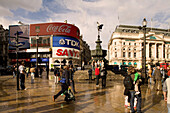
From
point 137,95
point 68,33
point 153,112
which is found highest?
point 68,33

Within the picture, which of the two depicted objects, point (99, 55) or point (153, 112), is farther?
point (99, 55)

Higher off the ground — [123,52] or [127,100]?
[123,52]

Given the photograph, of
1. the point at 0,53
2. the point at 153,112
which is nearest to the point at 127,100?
the point at 153,112

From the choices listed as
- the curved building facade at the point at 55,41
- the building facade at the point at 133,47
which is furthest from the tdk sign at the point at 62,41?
the building facade at the point at 133,47

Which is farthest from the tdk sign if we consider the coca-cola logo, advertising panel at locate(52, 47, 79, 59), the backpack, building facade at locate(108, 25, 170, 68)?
the backpack

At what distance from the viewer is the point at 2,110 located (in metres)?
4.49

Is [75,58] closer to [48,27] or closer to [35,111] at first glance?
[48,27]

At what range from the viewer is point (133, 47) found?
216 feet

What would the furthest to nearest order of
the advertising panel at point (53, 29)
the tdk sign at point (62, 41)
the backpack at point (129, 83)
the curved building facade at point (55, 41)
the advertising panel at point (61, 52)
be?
the advertising panel at point (53, 29) → the tdk sign at point (62, 41) → the curved building facade at point (55, 41) → the advertising panel at point (61, 52) → the backpack at point (129, 83)

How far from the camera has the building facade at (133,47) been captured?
210 ft

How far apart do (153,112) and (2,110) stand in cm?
579

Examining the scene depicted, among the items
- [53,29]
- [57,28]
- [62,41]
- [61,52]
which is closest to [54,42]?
[62,41]

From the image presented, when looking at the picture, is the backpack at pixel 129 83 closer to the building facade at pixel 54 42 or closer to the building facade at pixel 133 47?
the building facade at pixel 54 42

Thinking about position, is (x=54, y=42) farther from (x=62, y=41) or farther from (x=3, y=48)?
(x=3, y=48)
